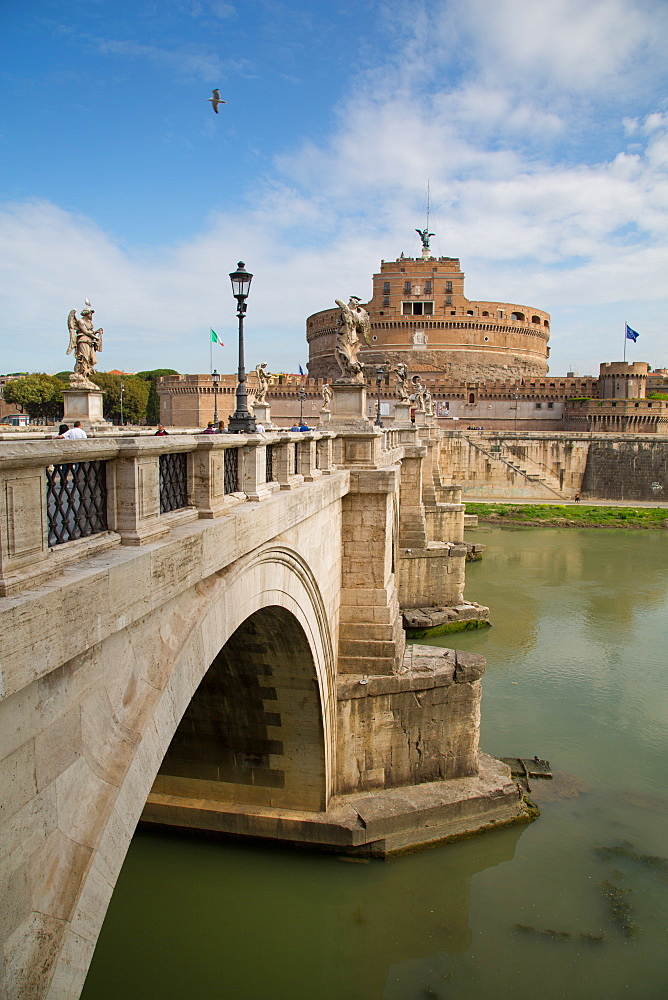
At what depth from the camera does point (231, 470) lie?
15.9 feet

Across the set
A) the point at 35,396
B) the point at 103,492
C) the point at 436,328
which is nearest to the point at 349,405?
the point at 103,492

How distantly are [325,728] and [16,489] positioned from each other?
A: 21.3 feet

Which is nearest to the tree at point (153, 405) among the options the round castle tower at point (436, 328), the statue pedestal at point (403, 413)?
the round castle tower at point (436, 328)

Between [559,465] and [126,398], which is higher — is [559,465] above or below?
Result: below

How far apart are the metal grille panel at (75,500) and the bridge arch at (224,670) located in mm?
473

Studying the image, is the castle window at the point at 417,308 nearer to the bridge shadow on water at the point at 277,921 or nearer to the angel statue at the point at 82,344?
the angel statue at the point at 82,344

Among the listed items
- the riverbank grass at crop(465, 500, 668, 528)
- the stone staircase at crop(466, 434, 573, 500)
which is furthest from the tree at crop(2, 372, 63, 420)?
the stone staircase at crop(466, 434, 573, 500)

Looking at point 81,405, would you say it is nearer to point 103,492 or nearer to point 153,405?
point 103,492

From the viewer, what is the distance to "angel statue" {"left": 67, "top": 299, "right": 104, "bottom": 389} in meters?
9.12

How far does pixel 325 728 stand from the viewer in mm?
8164

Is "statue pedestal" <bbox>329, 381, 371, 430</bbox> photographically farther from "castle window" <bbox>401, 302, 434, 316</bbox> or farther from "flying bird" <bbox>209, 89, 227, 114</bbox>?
"castle window" <bbox>401, 302, 434, 316</bbox>

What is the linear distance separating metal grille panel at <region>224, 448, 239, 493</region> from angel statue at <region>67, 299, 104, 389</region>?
5.13m

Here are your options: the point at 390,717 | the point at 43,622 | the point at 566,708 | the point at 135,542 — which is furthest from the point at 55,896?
the point at 566,708

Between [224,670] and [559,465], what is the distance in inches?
1652
